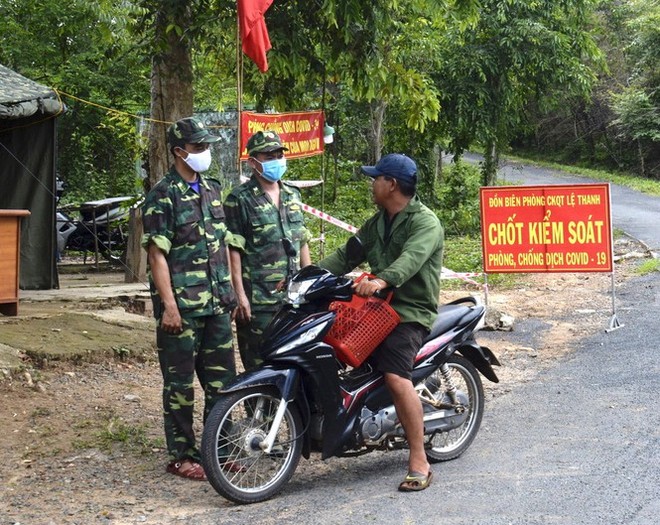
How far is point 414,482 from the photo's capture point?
512 centimetres

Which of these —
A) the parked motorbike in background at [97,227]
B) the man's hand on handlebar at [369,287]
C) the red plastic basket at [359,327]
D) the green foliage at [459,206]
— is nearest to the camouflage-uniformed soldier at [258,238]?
the red plastic basket at [359,327]

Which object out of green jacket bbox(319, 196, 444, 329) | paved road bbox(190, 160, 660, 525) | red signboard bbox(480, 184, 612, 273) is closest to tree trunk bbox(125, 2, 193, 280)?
red signboard bbox(480, 184, 612, 273)

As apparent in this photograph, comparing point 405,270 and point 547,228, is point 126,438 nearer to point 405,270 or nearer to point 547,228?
point 405,270

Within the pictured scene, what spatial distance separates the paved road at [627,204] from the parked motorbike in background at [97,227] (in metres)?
8.88

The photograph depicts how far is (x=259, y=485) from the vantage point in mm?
5152

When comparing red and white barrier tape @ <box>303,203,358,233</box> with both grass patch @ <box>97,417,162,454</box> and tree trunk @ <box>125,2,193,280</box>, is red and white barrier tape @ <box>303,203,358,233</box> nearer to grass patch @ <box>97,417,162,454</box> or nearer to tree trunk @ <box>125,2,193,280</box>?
tree trunk @ <box>125,2,193,280</box>

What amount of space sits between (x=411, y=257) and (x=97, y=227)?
1229 centimetres

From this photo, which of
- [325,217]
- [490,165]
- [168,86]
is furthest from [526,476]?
[490,165]

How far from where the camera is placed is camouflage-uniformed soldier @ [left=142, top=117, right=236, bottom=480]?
5.43m

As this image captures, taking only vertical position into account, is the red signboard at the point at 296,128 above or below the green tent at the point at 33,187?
above

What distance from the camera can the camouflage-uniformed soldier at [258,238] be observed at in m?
5.95

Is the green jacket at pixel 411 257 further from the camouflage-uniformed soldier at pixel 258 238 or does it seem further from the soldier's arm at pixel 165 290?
the soldier's arm at pixel 165 290

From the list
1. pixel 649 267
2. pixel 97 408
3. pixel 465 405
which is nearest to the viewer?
pixel 465 405

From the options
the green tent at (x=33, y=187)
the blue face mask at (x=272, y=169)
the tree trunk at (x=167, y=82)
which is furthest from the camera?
the green tent at (x=33, y=187)
